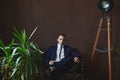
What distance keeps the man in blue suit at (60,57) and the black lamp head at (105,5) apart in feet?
2.68

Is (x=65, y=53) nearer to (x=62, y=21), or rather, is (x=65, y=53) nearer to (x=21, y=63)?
(x=62, y=21)

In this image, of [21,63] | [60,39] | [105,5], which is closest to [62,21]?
[60,39]

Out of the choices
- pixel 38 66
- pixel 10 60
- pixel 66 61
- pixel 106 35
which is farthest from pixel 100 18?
pixel 10 60

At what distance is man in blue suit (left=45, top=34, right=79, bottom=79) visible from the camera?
206 inches

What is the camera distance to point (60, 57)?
5.48 m

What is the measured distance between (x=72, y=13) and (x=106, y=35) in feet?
2.52

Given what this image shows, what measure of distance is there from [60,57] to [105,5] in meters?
1.20

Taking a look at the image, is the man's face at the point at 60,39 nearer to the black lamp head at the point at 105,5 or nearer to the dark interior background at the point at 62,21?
the dark interior background at the point at 62,21

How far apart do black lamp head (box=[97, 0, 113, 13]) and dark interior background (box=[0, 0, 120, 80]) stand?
0.42 meters

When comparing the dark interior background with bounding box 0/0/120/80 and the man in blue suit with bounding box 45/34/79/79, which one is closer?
the man in blue suit with bounding box 45/34/79/79

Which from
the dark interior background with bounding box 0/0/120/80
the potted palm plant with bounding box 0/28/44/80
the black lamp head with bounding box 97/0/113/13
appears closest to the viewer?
the potted palm plant with bounding box 0/28/44/80

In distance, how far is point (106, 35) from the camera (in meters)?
5.92

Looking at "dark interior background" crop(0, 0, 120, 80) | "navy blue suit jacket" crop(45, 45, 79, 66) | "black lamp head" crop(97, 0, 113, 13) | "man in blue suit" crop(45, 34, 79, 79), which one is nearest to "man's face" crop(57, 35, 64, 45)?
"man in blue suit" crop(45, 34, 79, 79)

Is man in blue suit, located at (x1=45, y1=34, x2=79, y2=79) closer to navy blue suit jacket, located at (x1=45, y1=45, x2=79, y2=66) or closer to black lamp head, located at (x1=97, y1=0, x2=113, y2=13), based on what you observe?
navy blue suit jacket, located at (x1=45, y1=45, x2=79, y2=66)
